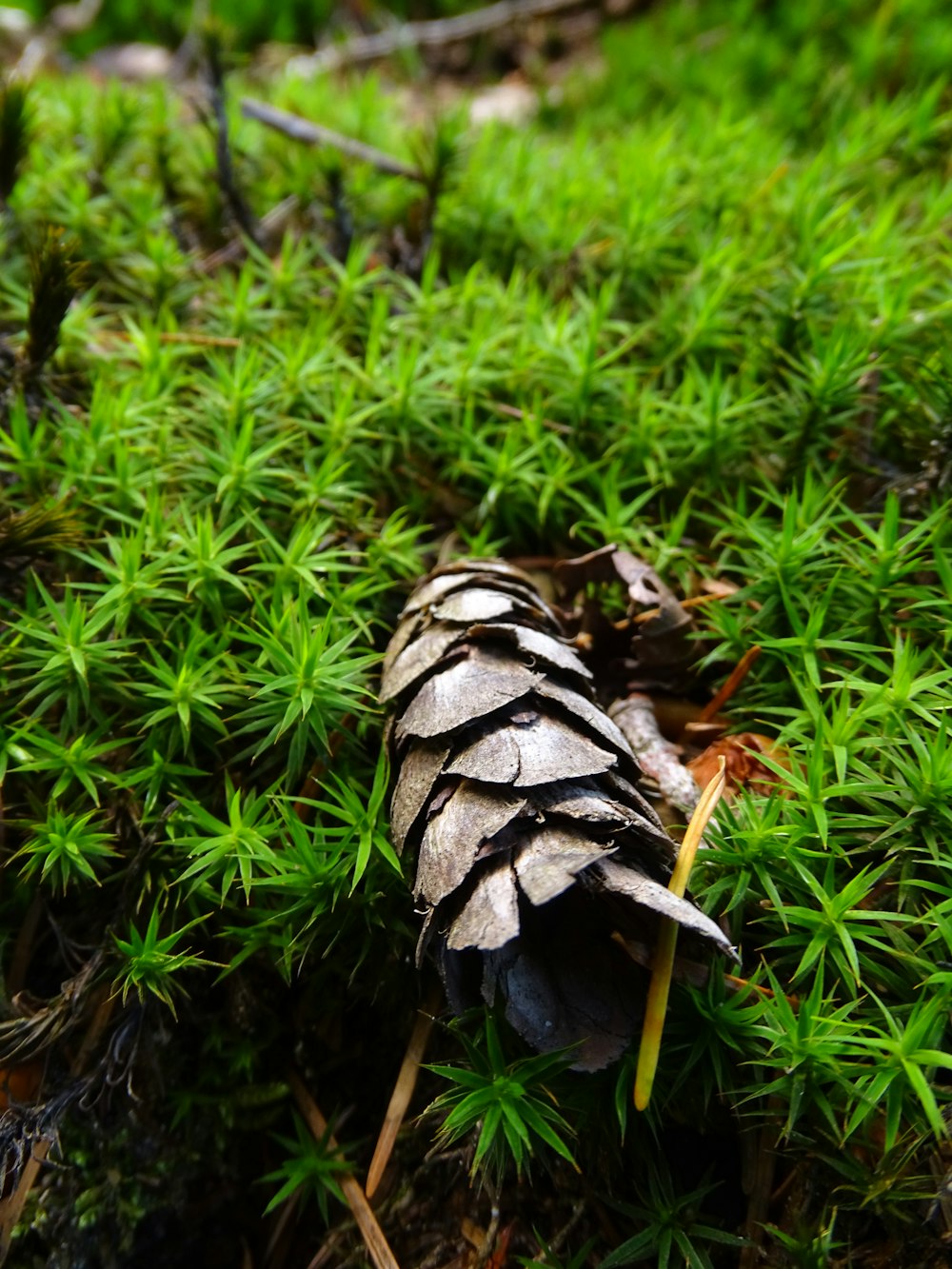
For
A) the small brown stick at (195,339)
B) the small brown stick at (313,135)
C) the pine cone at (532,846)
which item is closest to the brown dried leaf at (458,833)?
the pine cone at (532,846)

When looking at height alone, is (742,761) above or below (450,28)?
below

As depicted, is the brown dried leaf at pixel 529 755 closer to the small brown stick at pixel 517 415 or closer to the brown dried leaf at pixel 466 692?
the brown dried leaf at pixel 466 692

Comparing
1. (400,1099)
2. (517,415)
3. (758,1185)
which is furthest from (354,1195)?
(517,415)

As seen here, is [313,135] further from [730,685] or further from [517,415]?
[730,685]

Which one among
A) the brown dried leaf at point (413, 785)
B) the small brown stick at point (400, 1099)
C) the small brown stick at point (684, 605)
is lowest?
the small brown stick at point (400, 1099)

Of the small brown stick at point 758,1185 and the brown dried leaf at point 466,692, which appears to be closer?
the small brown stick at point 758,1185

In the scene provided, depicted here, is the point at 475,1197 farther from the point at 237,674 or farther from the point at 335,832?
the point at 237,674

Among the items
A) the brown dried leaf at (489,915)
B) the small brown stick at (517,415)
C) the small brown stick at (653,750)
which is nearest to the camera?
the brown dried leaf at (489,915)
